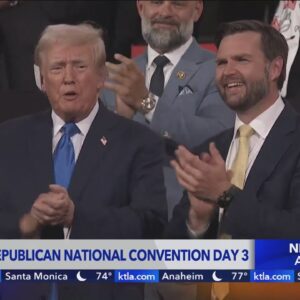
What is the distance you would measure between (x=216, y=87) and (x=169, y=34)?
21 centimetres

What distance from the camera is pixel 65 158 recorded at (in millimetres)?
2498

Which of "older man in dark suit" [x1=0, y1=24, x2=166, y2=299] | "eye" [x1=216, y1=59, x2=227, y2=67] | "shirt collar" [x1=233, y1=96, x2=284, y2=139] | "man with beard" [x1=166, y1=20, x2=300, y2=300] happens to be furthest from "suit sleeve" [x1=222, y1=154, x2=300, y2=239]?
"eye" [x1=216, y1=59, x2=227, y2=67]

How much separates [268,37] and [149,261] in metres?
0.71

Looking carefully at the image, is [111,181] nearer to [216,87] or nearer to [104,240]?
[104,240]

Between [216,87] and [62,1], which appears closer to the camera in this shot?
[216,87]

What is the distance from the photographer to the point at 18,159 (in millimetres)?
2500

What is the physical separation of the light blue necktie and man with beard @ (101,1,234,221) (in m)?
0.13

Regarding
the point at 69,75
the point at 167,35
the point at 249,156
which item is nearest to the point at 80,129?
the point at 69,75

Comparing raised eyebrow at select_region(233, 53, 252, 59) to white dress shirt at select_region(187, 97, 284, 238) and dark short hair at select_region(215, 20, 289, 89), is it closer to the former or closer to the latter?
dark short hair at select_region(215, 20, 289, 89)

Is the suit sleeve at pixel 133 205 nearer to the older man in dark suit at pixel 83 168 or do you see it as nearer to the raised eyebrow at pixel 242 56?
the older man in dark suit at pixel 83 168

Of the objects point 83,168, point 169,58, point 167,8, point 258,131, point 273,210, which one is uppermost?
point 167,8

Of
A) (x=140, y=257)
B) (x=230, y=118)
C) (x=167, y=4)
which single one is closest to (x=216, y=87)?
(x=230, y=118)

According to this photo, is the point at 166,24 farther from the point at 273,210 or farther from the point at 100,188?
the point at 273,210

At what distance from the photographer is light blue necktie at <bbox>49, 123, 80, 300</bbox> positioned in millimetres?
2496
